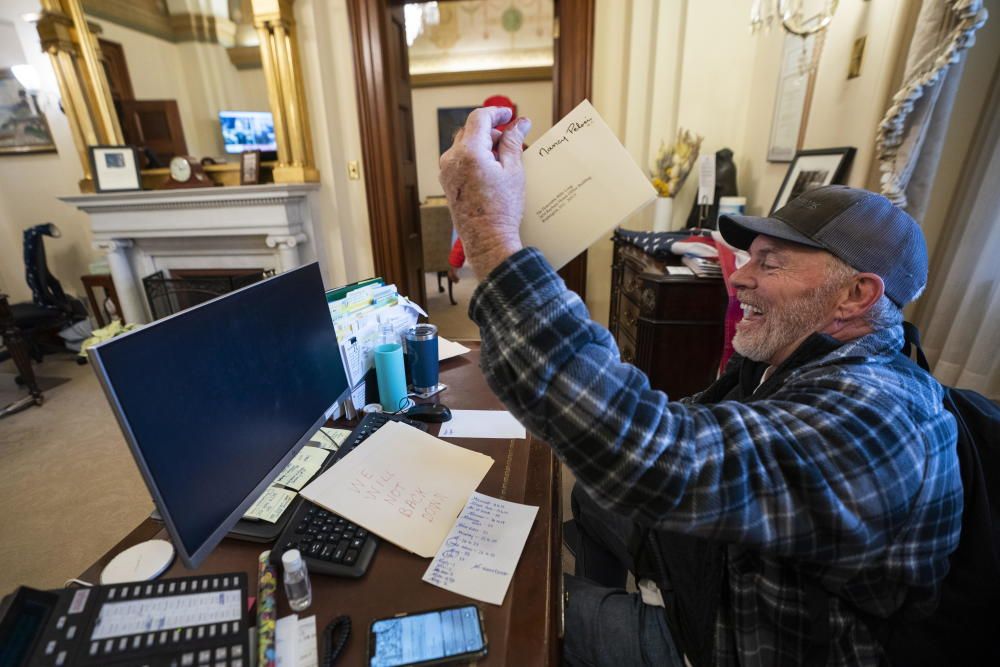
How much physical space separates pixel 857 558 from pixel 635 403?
0.33 metres

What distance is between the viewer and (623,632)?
0.81m

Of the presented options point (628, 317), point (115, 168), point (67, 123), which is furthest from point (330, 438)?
point (67, 123)

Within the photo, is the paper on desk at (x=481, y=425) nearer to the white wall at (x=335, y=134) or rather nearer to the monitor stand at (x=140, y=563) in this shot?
the monitor stand at (x=140, y=563)

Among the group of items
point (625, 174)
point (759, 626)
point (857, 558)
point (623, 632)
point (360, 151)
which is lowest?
point (623, 632)

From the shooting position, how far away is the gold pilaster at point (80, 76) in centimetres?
262

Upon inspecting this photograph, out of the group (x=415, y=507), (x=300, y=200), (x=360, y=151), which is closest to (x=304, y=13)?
(x=360, y=151)

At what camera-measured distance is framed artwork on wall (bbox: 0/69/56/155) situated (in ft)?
10.8

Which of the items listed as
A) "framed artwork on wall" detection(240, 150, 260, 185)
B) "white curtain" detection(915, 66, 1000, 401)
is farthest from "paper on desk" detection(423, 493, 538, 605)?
"framed artwork on wall" detection(240, 150, 260, 185)

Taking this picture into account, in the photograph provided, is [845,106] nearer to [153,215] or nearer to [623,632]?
[623,632]

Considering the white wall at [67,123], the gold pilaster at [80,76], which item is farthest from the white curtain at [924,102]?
the gold pilaster at [80,76]

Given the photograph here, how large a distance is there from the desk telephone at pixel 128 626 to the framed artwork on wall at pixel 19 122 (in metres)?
4.55

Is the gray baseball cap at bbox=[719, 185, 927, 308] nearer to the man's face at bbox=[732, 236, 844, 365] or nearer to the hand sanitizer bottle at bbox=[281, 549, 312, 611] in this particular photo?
the man's face at bbox=[732, 236, 844, 365]

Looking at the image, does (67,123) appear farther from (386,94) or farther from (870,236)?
(870,236)

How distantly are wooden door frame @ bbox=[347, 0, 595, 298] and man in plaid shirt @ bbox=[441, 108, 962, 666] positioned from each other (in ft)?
7.09
